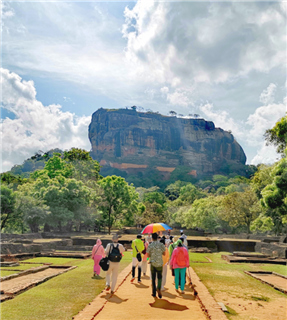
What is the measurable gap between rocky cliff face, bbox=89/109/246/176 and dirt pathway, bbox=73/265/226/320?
443 ft

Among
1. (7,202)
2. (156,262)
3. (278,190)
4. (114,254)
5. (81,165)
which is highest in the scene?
(81,165)

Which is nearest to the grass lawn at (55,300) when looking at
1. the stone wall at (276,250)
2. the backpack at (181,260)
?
the backpack at (181,260)

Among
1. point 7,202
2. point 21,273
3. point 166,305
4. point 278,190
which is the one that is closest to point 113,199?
point 7,202

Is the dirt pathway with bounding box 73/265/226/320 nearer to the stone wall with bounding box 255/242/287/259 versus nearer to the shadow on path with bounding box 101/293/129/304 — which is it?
the shadow on path with bounding box 101/293/129/304

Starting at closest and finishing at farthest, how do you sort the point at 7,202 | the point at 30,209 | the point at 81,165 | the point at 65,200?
the point at 7,202 < the point at 30,209 < the point at 65,200 < the point at 81,165

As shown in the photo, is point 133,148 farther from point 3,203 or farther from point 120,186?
point 3,203

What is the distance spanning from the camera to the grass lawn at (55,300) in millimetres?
5699

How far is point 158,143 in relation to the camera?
152 meters

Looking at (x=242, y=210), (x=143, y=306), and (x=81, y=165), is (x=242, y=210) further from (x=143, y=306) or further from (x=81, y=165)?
(x=143, y=306)

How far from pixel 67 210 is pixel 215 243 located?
16.5m

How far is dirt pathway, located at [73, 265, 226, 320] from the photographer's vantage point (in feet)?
18.1

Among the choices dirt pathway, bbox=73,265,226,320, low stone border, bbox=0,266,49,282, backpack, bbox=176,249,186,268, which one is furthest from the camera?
low stone border, bbox=0,266,49,282

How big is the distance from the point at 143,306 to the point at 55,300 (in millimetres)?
2074

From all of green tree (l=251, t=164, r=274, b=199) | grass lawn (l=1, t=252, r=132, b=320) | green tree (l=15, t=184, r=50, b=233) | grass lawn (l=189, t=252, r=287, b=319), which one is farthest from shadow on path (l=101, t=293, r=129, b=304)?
green tree (l=251, t=164, r=274, b=199)
